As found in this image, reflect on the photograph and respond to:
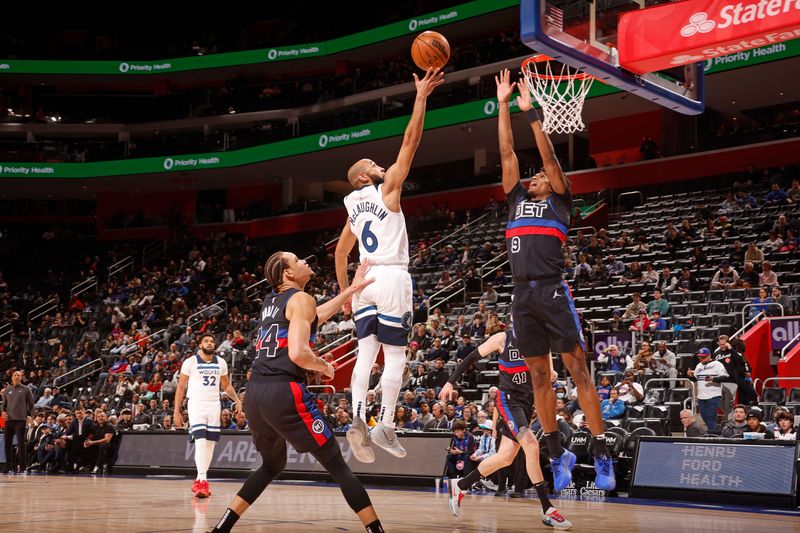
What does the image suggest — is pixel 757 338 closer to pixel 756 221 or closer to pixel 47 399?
pixel 756 221

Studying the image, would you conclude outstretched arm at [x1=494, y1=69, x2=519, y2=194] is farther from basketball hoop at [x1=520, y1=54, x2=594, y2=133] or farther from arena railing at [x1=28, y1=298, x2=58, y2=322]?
arena railing at [x1=28, y1=298, x2=58, y2=322]

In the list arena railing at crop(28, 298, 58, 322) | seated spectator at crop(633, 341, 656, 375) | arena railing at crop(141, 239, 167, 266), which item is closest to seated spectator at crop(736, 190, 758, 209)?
seated spectator at crop(633, 341, 656, 375)

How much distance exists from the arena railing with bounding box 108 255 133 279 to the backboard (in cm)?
3061

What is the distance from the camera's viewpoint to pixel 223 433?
17.5m

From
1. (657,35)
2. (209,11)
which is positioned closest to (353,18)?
(209,11)

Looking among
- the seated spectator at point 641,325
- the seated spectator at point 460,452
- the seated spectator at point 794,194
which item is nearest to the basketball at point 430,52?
the seated spectator at point 460,452

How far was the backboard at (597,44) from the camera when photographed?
8766mm

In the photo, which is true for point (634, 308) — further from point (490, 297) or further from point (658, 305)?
point (490, 297)

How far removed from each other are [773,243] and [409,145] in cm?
1490

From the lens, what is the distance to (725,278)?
1930cm

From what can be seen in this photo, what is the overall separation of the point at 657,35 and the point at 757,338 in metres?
9.51

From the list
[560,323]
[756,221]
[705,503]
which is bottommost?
[705,503]

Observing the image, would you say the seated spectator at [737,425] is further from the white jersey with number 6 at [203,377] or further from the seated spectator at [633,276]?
the seated spectator at [633,276]

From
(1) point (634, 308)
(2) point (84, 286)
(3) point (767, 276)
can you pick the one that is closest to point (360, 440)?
(1) point (634, 308)
